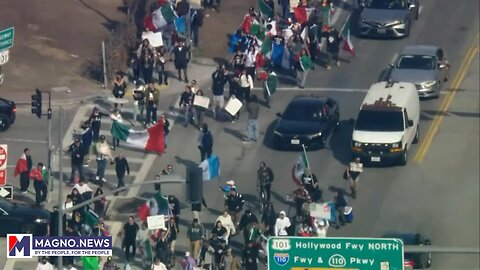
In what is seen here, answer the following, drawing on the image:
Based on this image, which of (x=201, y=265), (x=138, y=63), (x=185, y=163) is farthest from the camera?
(x=138, y=63)

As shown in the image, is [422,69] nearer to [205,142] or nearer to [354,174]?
[354,174]

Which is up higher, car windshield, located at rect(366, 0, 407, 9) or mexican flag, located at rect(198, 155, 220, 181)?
car windshield, located at rect(366, 0, 407, 9)

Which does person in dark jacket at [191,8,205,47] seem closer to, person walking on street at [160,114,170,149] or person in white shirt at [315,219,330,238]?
person walking on street at [160,114,170,149]

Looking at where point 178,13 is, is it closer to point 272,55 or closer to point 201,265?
point 272,55

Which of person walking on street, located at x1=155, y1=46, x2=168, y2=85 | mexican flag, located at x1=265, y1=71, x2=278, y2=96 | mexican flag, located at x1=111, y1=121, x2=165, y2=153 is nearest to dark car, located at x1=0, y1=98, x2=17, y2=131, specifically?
mexican flag, located at x1=111, y1=121, x2=165, y2=153

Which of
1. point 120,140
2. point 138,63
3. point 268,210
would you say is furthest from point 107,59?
point 268,210
